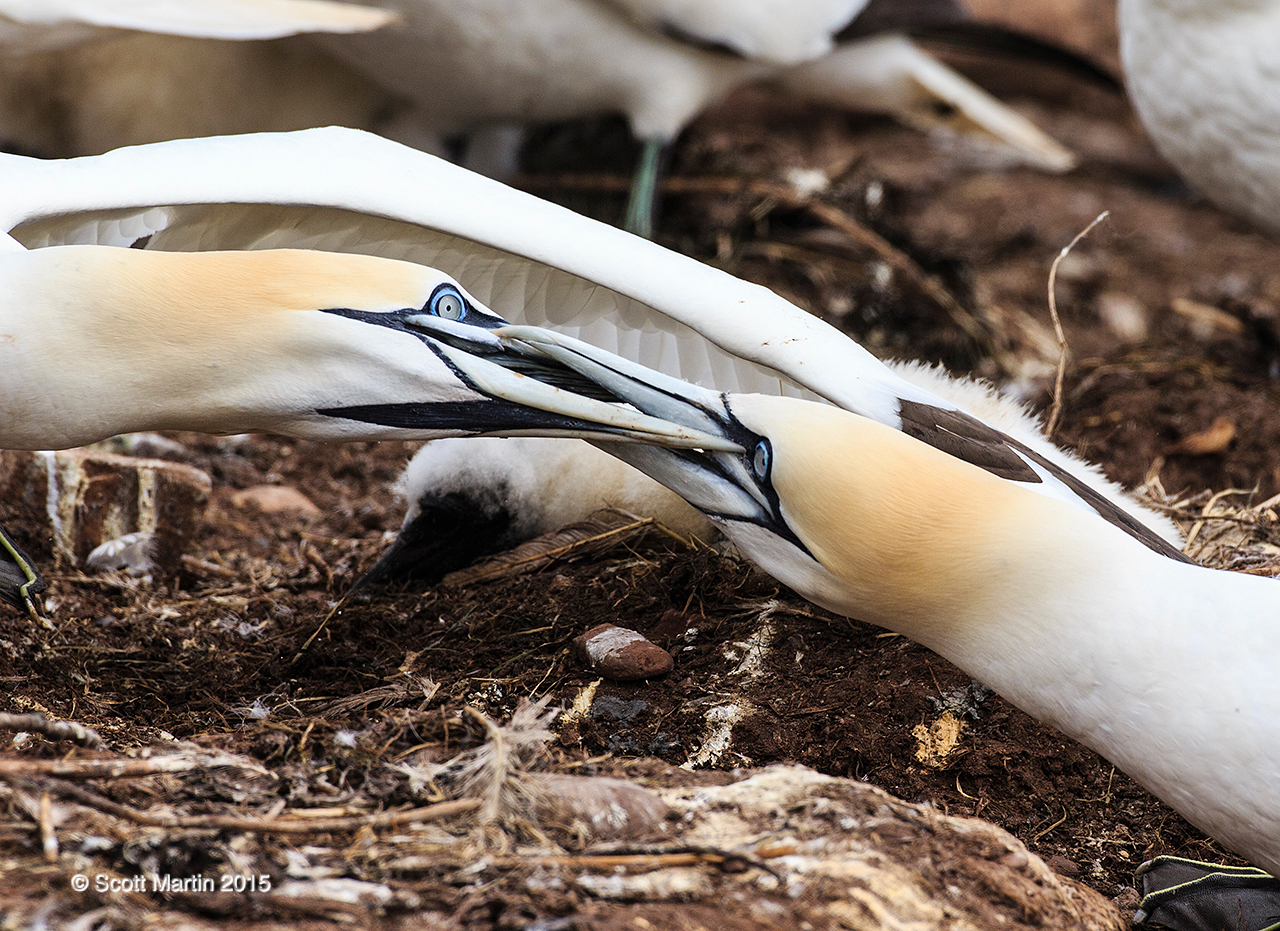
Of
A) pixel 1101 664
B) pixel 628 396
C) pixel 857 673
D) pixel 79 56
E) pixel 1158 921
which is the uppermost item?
pixel 79 56

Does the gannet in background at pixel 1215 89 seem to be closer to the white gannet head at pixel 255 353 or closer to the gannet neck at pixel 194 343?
the white gannet head at pixel 255 353

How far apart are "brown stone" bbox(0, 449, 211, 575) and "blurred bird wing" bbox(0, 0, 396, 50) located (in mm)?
1399

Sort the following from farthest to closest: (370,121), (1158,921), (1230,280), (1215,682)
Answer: (1230,280)
(370,121)
(1158,921)
(1215,682)

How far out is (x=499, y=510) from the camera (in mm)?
3885

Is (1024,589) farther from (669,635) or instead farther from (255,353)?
(255,353)

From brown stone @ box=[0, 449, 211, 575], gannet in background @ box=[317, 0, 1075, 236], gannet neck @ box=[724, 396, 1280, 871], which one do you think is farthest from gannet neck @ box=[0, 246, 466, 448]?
gannet in background @ box=[317, 0, 1075, 236]

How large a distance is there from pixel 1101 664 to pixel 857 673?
72 cm

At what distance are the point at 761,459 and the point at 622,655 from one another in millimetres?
658

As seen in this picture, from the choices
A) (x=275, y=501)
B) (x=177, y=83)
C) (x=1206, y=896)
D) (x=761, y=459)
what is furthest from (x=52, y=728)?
(x=177, y=83)

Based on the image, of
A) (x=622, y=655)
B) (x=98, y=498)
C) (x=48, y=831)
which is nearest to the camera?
(x=48, y=831)

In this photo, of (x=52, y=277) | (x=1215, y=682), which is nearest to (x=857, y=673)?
(x=1215, y=682)

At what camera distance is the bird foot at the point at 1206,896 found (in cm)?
266

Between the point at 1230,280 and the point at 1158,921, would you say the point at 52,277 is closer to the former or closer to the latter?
the point at 1158,921

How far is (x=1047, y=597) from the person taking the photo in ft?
8.53
